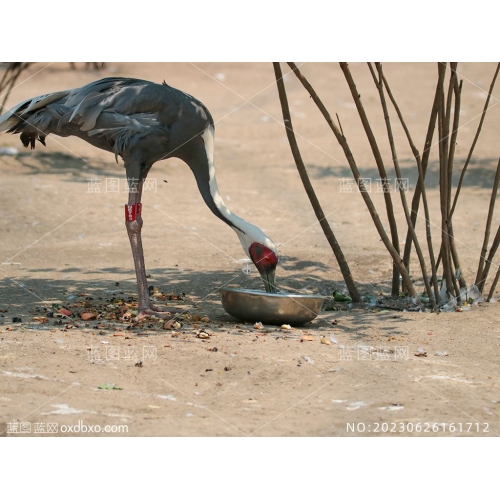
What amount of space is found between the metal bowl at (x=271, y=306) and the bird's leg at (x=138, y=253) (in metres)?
0.63

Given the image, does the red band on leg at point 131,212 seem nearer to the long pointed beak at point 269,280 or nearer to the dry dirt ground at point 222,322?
the dry dirt ground at point 222,322

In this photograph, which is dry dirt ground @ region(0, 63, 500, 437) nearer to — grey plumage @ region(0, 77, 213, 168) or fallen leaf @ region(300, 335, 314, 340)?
fallen leaf @ region(300, 335, 314, 340)

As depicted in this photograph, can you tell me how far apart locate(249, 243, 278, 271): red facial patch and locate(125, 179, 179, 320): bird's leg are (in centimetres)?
88

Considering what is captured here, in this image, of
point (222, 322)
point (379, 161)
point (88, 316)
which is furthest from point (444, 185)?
point (88, 316)

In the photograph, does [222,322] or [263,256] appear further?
[222,322]

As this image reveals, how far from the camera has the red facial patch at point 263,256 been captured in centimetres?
638

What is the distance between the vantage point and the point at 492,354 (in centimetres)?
590

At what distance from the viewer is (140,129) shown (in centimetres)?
642

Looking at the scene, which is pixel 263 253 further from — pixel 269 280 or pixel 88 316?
pixel 88 316

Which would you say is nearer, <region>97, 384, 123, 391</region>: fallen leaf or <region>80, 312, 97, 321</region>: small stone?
<region>97, 384, 123, 391</region>: fallen leaf

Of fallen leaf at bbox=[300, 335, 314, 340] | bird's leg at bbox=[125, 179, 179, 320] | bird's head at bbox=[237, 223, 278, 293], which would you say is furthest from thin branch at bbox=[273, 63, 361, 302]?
bird's leg at bbox=[125, 179, 179, 320]

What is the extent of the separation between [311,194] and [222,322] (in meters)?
1.44

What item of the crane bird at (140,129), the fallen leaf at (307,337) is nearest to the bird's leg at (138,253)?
the crane bird at (140,129)

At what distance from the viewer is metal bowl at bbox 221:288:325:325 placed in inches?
246
